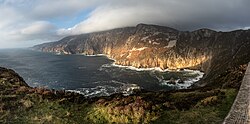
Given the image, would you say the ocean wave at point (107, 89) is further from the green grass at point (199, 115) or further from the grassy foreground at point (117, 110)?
the green grass at point (199, 115)

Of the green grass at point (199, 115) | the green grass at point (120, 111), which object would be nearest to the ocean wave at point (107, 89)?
the green grass at point (120, 111)

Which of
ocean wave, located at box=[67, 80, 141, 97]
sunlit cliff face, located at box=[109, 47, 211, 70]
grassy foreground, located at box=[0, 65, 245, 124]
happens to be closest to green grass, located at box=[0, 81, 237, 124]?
grassy foreground, located at box=[0, 65, 245, 124]

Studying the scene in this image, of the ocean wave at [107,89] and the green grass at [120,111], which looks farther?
the ocean wave at [107,89]

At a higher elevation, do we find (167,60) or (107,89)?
(167,60)

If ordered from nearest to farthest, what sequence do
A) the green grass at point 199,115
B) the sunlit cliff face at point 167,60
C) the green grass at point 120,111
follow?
the green grass at point 199,115, the green grass at point 120,111, the sunlit cliff face at point 167,60

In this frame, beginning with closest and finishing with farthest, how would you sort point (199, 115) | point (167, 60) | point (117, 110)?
point (199, 115)
point (117, 110)
point (167, 60)

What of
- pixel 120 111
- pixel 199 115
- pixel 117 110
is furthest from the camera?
pixel 117 110

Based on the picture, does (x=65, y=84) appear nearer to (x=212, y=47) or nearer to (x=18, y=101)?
(x=18, y=101)

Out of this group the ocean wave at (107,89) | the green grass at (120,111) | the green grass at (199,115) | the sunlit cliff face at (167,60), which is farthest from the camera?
the sunlit cliff face at (167,60)

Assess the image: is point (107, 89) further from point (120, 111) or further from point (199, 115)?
point (199, 115)

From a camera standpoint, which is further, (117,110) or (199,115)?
(117,110)

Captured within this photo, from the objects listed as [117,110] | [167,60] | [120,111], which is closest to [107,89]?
[117,110]

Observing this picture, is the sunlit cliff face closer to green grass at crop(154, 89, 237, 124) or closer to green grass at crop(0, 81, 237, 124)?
green grass at crop(0, 81, 237, 124)
